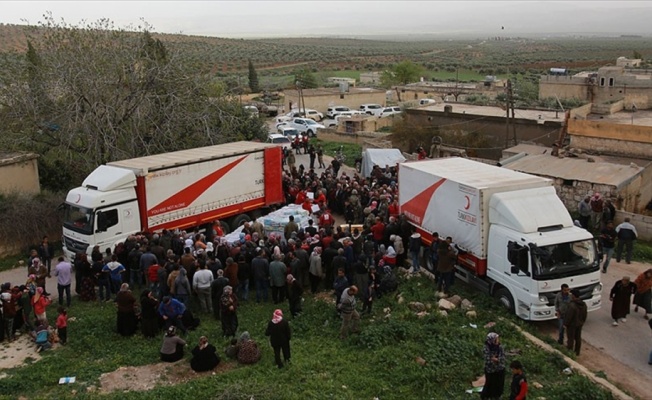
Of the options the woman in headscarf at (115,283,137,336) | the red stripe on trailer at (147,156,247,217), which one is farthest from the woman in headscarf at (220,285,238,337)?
the red stripe on trailer at (147,156,247,217)

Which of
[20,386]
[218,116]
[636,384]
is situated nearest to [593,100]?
[218,116]

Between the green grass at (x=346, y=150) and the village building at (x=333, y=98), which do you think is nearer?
the green grass at (x=346, y=150)

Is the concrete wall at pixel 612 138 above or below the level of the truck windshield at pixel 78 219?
above

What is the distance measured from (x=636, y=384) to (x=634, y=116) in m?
29.8

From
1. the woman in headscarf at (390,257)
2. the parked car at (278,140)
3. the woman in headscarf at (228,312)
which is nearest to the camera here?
the woman in headscarf at (228,312)

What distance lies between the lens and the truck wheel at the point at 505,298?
13.7m

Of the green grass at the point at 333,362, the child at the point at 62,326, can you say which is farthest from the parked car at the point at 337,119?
the child at the point at 62,326

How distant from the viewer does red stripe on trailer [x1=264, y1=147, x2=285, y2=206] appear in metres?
21.9

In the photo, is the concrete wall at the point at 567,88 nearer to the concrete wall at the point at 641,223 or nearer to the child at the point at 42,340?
the concrete wall at the point at 641,223

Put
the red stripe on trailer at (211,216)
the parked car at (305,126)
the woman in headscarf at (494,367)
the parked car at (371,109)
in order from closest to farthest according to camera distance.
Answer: the woman in headscarf at (494,367) → the red stripe on trailer at (211,216) → the parked car at (305,126) → the parked car at (371,109)

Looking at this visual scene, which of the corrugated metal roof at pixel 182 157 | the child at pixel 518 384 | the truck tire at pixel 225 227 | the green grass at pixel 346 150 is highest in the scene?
the corrugated metal roof at pixel 182 157

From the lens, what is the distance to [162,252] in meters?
16.0

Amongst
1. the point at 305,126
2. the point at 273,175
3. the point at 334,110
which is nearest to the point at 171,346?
the point at 273,175

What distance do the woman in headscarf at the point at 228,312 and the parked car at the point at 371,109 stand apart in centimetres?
4020
